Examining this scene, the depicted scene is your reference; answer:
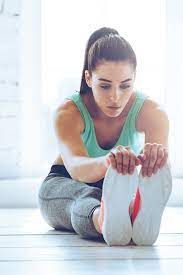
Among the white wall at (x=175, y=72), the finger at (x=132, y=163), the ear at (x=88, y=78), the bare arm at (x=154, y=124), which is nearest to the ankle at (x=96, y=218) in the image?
the finger at (x=132, y=163)

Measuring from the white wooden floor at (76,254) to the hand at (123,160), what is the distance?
0.17 meters

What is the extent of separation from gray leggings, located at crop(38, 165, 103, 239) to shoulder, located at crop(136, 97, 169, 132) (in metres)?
0.17

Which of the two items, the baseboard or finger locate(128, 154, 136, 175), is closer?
finger locate(128, 154, 136, 175)

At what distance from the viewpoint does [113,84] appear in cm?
152

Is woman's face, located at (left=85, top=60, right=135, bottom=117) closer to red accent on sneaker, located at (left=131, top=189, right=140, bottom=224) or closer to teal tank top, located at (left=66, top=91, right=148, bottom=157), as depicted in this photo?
teal tank top, located at (left=66, top=91, right=148, bottom=157)

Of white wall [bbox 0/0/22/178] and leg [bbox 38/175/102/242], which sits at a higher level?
white wall [bbox 0/0/22/178]

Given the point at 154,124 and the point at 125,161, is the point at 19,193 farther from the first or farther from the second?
the point at 125,161

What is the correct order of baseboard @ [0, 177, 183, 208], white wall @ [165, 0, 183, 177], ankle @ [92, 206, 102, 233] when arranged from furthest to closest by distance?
white wall @ [165, 0, 183, 177] < baseboard @ [0, 177, 183, 208] < ankle @ [92, 206, 102, 233]

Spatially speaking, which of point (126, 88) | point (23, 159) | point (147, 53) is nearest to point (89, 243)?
point (126, 88)

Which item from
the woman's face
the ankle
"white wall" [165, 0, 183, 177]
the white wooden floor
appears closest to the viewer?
the white wooden floor

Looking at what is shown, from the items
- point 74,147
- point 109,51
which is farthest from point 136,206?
point 109,51

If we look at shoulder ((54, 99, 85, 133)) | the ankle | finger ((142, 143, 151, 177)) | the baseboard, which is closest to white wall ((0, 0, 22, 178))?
the baseboard

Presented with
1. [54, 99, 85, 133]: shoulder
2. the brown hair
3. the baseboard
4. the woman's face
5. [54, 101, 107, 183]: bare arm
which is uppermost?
the brown hair

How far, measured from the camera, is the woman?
49.8 inches
